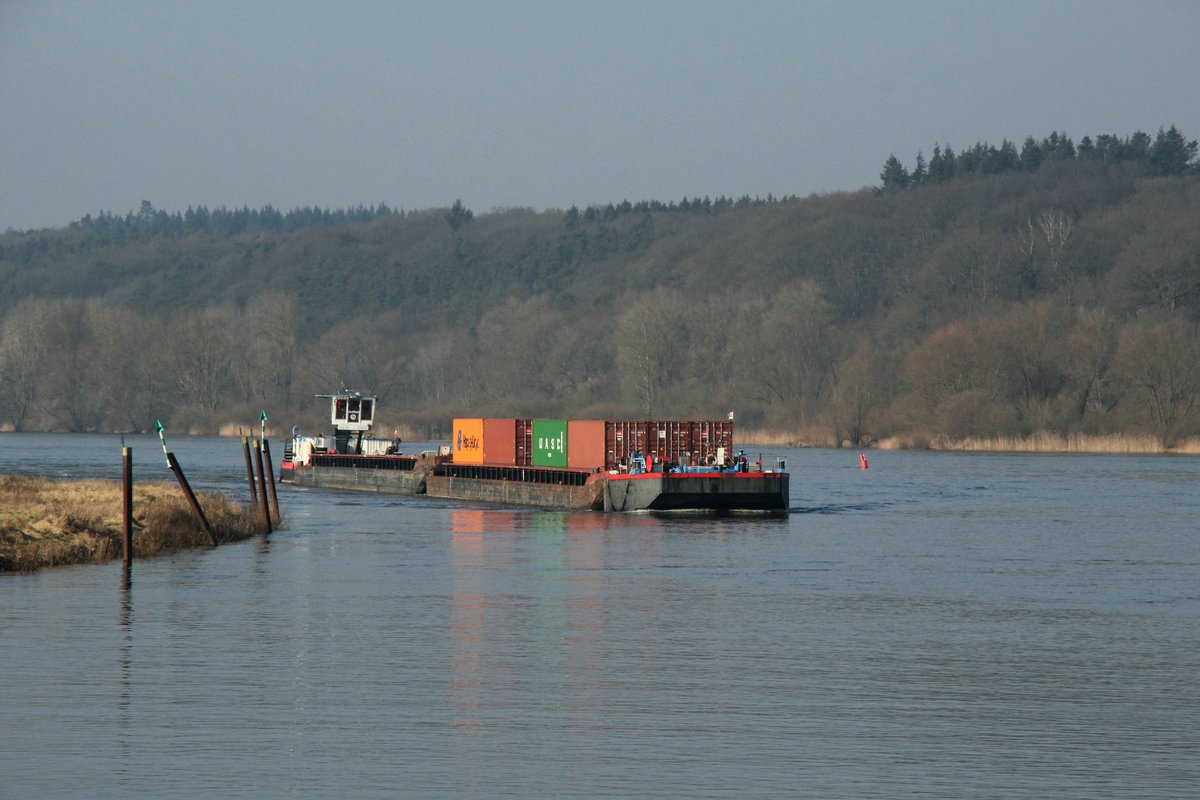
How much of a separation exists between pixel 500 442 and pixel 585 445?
9.59 m

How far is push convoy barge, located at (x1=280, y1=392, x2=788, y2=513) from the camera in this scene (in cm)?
5947

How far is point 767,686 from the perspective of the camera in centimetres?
2400

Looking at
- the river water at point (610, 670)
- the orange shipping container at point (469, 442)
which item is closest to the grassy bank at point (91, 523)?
the river water at point (610, 670)

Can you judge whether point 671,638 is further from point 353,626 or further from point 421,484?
point 421,484

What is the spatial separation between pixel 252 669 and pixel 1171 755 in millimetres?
13266

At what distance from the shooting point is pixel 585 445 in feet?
218

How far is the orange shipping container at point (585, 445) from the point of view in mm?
65000

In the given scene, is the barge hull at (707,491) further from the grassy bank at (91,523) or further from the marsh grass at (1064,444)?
the marsh grass at (1064,444)

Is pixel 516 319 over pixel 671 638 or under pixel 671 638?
over

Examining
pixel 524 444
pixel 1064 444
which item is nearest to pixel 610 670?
pixel 524 444

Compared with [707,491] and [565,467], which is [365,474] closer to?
[565,467]

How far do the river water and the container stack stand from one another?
39.7 feet

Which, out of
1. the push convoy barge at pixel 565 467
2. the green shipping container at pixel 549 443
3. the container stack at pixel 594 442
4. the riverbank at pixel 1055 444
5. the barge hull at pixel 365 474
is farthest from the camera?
the riverbank at pixel 1055 444

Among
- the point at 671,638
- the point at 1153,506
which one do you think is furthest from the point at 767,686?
the point at 1153,506
